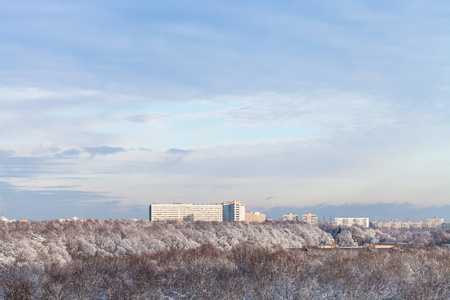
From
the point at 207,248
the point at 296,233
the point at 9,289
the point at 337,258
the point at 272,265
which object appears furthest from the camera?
the point at 296,233

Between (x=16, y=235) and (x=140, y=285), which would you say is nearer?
(x=140, y=285)

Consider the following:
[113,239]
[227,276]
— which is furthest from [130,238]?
[227,276]

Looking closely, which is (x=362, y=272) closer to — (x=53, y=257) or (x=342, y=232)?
(x=53, y=257)

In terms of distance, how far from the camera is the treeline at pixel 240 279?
4473 cm

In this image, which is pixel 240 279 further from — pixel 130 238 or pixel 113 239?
pixel 113 239

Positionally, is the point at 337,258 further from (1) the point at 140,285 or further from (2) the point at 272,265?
(1) the point at 140,285

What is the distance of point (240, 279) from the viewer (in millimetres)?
49625

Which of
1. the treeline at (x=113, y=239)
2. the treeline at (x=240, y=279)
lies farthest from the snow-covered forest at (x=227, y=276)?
the treeline at (x=113, y=239)

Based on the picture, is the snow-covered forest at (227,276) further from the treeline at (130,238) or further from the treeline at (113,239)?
the treeline at (130,238)

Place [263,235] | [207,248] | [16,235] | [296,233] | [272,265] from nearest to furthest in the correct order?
[272,265], [207,248], [16,235], [263,235], [296,233]

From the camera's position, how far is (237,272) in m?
54.6

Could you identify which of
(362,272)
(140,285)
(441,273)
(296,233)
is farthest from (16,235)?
(296,233)

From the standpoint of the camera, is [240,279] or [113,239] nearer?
[240,279]

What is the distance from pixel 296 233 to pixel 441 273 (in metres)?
97.3
